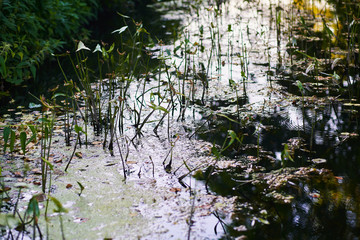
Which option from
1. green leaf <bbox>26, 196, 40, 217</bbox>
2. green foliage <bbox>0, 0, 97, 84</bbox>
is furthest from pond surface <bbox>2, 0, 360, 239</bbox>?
green foliage <bbox>0, 0, 97, 84</bbox>

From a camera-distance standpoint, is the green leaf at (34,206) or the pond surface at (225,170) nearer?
the green leaf at (34,206)

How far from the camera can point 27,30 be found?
4.24 metres

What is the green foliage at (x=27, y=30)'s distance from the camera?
389 centimetres

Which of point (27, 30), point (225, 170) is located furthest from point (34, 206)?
point (27, 30)

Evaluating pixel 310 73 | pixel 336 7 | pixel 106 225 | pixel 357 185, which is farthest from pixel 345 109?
pixel 336 7

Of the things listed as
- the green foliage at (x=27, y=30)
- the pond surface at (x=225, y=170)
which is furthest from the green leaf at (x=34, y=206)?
the green foliage at (x=27, y=30)

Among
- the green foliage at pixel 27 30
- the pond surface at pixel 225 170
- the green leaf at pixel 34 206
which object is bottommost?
the pond surface at pixel 225 170

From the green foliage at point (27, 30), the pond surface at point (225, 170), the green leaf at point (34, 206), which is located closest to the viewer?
the green leaf at point (34, 206)

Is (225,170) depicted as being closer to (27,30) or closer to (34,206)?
(34,206)

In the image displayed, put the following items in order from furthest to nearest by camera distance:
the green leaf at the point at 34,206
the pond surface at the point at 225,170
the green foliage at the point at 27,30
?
the green foliage at the point at 27,30, the pond surface at the point at 225,170, the green leaf at the point at 34,206

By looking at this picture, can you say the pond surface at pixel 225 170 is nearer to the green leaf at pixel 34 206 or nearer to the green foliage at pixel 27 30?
the green leaf at pixel 34 206

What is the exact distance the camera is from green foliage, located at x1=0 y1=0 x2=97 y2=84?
3.89 meters

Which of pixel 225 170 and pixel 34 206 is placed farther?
pixel 225 170

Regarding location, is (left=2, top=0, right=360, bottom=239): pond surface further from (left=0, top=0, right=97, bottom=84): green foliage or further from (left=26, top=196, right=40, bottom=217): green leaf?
(left=0, top=0, right=97, bottom=84): green foliage
